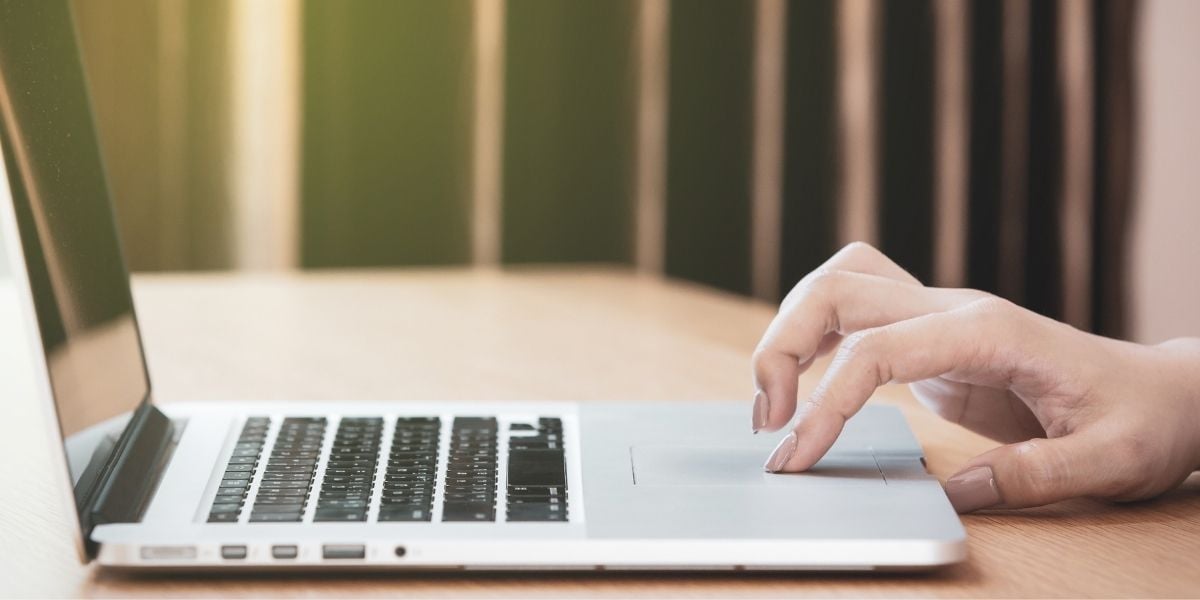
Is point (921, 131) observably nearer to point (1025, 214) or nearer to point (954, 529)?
point (1025, 214)

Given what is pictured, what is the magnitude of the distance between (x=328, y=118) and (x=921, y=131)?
146 cm

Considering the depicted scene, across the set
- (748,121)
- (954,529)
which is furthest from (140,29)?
(954,529)

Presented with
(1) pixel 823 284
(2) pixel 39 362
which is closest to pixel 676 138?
(1) pixel 823 284

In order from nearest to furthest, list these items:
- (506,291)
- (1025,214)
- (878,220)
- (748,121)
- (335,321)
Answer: (335,321) → (1025,214) → (506,291) → (878,220) → (748,121)

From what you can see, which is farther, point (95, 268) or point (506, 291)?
point (506, 291)

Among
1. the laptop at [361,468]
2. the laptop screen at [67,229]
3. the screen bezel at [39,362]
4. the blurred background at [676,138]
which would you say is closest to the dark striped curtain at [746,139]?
the blurred background at [676,138]

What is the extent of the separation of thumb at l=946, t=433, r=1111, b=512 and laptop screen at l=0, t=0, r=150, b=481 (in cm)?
42

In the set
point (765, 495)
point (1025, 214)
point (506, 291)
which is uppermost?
point (765, 495)

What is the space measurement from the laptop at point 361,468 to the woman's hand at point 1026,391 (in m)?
0.04

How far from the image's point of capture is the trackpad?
58cm

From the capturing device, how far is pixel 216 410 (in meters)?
0.71

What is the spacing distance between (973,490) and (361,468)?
0.30 m

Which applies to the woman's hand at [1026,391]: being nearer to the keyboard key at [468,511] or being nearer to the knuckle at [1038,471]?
the knuckle at [1038,471]

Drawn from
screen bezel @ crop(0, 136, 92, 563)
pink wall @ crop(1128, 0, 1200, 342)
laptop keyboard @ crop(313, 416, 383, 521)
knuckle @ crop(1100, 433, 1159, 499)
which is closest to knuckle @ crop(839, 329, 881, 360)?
knuckle @ crop(1100, 433, 1159, 499)
